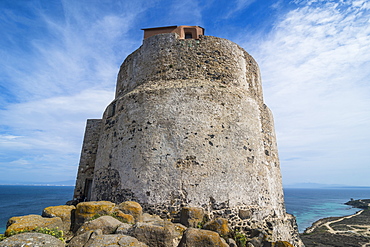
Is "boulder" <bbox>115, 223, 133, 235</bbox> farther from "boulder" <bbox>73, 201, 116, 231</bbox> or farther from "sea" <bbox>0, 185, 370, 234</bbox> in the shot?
"sea" <bbox>0, 185, 370, 234</bbox>

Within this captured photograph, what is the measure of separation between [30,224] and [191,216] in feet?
12.2

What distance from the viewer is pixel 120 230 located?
462cm

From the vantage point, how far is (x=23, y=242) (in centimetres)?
380

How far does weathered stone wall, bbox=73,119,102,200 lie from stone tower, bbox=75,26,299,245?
8.95ft

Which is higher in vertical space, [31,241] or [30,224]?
[30,224]

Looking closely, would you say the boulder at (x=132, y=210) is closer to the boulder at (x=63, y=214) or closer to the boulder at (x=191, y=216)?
the boulder at (x=191, y=216)

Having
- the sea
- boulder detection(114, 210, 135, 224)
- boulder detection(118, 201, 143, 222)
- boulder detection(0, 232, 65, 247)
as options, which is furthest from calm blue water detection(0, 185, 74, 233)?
boulder detection(0, 232, 65, 247)

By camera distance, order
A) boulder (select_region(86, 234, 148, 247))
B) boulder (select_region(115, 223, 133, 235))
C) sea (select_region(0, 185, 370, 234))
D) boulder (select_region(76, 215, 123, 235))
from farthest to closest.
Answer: sea (select_region(0, 185, 370, 234)) → boulder (select_region(76, 215, 123, 235)) → boulder (select_region(115, 223, 133, 235)) → boulder (select_region(86, 234, 148, 247))

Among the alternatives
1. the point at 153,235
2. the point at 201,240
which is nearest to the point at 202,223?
the point at 201,240

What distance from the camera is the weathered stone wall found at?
445 inches

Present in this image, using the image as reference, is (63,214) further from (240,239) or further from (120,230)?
(240,239)

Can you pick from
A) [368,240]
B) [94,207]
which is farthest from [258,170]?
[368,240]

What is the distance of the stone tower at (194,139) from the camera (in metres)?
6.95

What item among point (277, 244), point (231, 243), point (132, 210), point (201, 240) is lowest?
point (277, 244)
